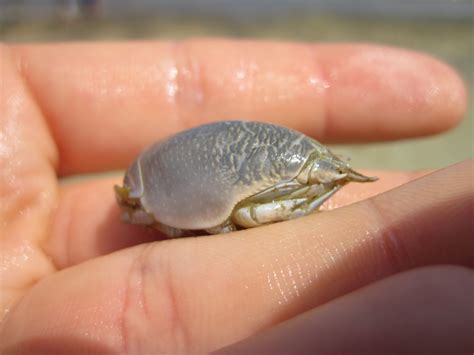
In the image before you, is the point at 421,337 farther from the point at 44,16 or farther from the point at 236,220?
the point at 44,16

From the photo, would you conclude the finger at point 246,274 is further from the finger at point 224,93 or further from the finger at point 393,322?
the finger at point 224,93

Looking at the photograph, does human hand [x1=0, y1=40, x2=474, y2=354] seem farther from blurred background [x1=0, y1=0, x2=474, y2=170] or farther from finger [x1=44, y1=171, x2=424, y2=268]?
blurred background [x1=0, y1=0, x2=474, y2=170]

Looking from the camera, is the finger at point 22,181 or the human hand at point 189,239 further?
the finger at point 22,181

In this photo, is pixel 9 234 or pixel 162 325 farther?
pixel 9 234

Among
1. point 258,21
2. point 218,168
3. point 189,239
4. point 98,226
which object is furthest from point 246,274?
point 258,21

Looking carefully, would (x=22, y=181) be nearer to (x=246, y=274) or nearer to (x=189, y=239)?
(x=189, y=239)

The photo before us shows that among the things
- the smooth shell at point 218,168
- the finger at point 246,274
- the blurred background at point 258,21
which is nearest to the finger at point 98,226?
the smooth shell at point 218,168

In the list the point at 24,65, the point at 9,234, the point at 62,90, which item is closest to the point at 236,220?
the point at 9,234
